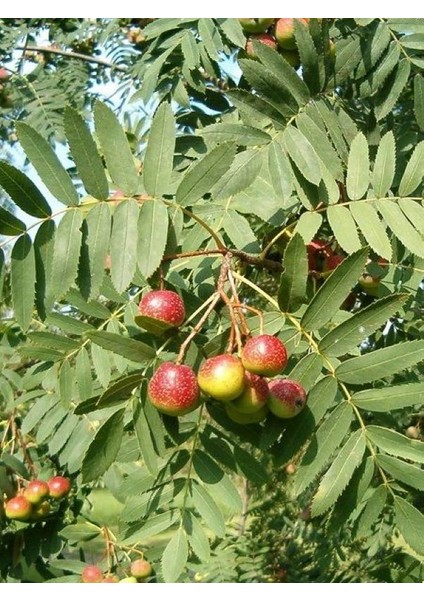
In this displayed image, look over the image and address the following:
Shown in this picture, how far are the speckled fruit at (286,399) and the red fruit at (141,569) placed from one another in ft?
3.82

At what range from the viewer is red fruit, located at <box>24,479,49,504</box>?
2.80 metres

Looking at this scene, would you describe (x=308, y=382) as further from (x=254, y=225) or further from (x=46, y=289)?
(x=254, y=225)

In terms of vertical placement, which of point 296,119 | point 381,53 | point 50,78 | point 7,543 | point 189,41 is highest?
point 50,78

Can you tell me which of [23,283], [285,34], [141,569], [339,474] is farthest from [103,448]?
[285,34]

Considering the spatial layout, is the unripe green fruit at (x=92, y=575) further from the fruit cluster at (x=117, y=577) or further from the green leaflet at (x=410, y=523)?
the green leaflet at (x=410, y=523)

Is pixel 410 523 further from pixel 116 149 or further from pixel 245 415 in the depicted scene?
pixel 116 149

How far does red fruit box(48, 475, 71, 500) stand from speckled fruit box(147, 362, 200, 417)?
158 cm

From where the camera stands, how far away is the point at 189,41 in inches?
92.7

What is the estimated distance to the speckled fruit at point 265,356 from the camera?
139cm

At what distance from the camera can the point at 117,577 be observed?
8.25 feet

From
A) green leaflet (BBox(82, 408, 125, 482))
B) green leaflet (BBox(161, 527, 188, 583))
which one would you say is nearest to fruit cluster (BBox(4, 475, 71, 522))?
green leaflet (BBox(161, 527, 188, 583))

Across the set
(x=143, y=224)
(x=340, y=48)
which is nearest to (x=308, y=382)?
(x=143, y=224)

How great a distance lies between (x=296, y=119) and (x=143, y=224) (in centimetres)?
54

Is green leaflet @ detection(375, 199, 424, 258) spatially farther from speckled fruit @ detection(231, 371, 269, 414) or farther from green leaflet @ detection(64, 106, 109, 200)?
green leaflet @ detection(64, 106, 109, 200)
